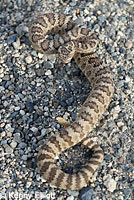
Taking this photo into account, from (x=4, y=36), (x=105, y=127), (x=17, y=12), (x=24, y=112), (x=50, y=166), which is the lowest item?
(x=50, y=166)

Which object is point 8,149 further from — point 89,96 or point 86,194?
point 89,96

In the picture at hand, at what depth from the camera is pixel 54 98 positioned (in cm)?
723

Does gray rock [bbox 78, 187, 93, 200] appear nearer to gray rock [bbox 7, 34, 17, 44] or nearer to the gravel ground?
the gravel ground

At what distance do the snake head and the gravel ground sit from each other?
0.25m

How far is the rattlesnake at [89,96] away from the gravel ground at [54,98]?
0.18 m

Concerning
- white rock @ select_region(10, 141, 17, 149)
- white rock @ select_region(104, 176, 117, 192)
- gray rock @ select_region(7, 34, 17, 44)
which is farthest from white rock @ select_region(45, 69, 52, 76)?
white rock @ select_region(104, 176, 117, 192)

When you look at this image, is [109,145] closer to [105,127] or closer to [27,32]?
[105,127]

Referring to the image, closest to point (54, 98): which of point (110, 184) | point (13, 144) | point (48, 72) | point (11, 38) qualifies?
point (48, 72)

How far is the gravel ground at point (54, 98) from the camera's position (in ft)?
20.2

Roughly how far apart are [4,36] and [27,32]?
1.62 ft

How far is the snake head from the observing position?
7.53 metres

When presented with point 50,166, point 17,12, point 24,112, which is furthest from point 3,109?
point 17,12

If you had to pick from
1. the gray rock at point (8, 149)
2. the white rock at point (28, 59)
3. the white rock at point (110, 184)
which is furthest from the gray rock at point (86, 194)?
the white rock at point (28, 59)

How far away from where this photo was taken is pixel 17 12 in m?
8.72
